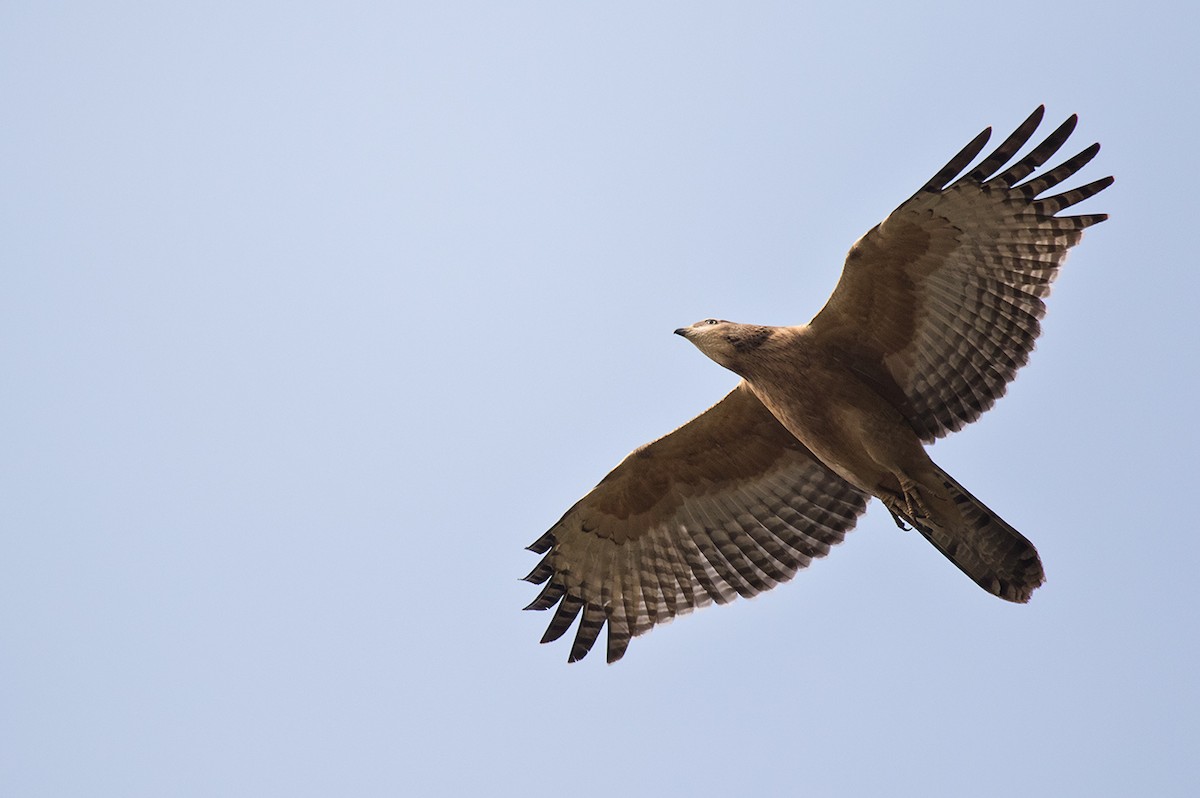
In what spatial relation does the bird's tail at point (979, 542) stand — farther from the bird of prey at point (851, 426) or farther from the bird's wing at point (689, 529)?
the bird's wing at point (689, 529)

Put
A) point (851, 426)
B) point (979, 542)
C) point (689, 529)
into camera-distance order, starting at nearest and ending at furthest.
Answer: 1. point (979, 542)
2. point (851, 426)
3. point (689, 529)

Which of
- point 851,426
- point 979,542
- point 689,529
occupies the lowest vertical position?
point 979,542

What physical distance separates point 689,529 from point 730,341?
6.10 ft

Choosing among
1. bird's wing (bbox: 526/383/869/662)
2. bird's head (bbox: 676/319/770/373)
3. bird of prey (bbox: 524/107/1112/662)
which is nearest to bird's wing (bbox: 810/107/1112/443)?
bird of prey (bbox: 524/107/1112/662)

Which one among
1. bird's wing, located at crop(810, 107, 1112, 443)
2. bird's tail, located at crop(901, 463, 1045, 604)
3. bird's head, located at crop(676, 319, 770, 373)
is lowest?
bird's tail, located at crop(901, 463, 1045, 604)

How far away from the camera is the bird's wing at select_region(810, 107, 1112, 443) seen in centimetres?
963

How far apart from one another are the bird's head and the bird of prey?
0.01 metres

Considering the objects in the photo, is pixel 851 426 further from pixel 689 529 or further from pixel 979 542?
pixel 689 529

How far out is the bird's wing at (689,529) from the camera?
36.2 ft

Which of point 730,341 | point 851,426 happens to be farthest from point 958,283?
point 730,341

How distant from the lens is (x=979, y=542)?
9.90 m

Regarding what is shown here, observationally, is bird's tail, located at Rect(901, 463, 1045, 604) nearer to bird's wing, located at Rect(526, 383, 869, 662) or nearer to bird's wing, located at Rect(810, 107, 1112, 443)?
bird's wing, located at Rect(810, 107, 1112, 443)

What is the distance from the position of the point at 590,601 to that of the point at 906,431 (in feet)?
9.43

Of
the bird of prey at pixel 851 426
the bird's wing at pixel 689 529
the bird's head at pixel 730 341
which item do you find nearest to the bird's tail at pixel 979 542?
the bird of prey at pixel 851 426
